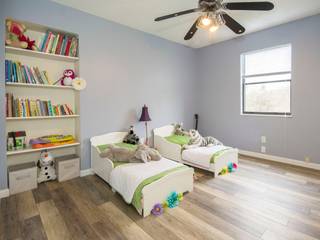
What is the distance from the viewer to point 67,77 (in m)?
2.82

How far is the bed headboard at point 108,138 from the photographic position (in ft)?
9.91

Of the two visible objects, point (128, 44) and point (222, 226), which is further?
point (128, 44)

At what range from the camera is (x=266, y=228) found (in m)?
1.73

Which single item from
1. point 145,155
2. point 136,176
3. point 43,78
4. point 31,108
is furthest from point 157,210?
point 43,78

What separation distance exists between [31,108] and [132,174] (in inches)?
68.6

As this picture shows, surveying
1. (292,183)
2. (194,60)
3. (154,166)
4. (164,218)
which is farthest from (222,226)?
(194,60)

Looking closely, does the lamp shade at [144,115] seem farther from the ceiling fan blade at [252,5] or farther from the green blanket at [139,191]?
the ceiling fan blade at [252,5]

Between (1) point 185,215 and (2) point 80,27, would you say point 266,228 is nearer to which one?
(1) point 185,215

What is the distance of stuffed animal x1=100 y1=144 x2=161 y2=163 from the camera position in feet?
8.21

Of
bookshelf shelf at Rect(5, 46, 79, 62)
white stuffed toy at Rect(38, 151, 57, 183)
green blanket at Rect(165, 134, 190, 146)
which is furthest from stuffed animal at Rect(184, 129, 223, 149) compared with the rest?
bookshelf shelf at Rect(5, 46, 79, 62)

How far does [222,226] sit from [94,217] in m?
1.30

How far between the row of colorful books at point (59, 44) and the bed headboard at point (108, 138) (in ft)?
4.56

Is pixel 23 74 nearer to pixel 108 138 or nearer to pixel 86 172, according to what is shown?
pixel 108 138

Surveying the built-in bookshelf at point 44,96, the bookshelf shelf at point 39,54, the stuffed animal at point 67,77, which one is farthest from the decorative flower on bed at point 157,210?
the bookshelf shelf at point 39,54
